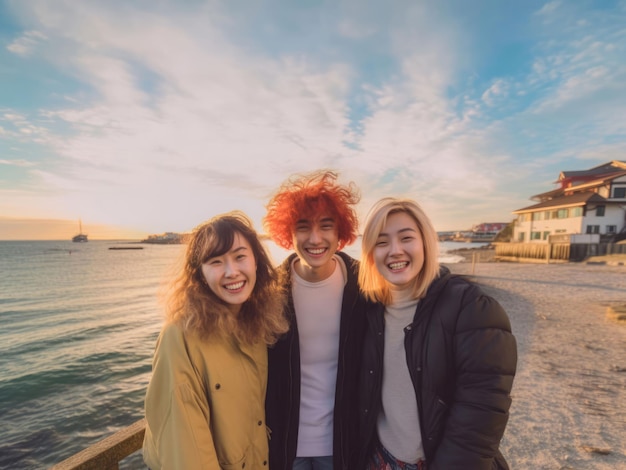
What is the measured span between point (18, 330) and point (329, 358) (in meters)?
20.2

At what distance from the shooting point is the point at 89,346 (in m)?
13.3

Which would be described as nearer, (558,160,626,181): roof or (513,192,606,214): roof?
(513,192,606,214): roof

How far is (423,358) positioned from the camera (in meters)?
1.98

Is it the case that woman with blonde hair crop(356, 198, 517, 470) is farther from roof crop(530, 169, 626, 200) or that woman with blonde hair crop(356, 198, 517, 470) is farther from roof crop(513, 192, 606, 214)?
roof crop(530, 169, 626, 200)

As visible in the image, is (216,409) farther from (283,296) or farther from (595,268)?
(595,268)

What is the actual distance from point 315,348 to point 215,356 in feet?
3.05

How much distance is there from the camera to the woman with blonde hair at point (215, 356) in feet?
5.85

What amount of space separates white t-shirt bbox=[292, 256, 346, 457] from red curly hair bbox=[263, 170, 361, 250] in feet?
1.85

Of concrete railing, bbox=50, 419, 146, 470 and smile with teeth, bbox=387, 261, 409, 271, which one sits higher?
smile with teeth, bbox=387, 261, 409, 271

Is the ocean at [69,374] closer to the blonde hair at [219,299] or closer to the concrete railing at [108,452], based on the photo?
the blonde hair at [219,299]

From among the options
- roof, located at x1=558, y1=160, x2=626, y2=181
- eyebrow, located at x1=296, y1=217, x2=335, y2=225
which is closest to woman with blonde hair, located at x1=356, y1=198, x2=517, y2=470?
eyebrow, located at x1=296, y1=217, x2=335, y2=225

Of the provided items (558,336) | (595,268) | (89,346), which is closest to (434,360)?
(558,336)

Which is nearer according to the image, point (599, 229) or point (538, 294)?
point (538, 294)

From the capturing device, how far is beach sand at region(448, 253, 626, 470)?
441cm
